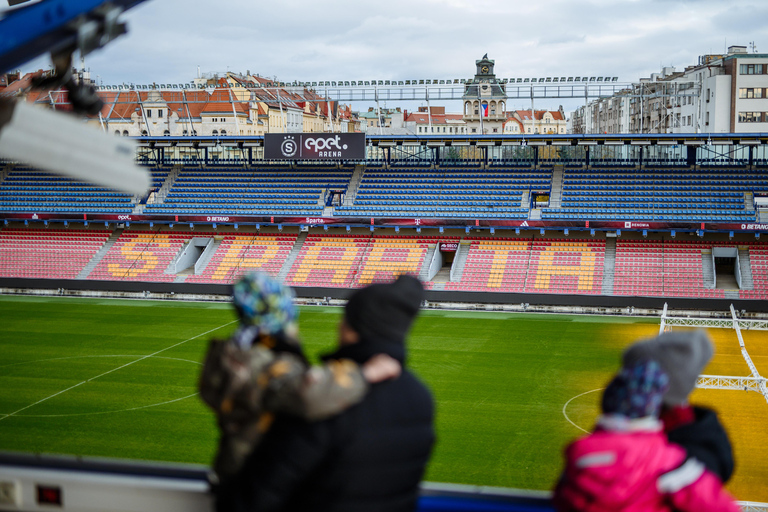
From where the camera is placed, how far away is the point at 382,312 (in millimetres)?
2848

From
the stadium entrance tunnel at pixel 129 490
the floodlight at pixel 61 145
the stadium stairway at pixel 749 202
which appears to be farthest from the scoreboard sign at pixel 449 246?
the stadium entrance tunnel at pixel 129 490

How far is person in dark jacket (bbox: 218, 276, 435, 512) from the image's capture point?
2.61 meters

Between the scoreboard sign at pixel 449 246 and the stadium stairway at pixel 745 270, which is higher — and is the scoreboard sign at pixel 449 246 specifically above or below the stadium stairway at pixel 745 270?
above

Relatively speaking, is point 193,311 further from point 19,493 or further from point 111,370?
point 19,493

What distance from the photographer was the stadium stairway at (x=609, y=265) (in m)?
32.2

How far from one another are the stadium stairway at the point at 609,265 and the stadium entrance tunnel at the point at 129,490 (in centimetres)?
2986

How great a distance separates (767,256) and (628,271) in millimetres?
6100

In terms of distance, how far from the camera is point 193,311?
105 feet

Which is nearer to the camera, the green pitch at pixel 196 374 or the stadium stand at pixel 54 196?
the green pitch at pixel 196 374

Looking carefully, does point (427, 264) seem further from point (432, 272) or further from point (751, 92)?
point (751, 92)

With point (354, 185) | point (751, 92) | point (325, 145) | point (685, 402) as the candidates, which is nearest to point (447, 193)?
point (354, 185)

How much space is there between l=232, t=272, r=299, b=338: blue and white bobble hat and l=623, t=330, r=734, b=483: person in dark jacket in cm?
138

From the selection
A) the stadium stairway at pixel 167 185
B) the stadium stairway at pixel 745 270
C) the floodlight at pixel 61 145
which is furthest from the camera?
the stadium stairway at pixel 167 185

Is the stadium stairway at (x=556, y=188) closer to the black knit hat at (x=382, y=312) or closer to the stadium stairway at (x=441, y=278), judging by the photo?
the stadium stairway at (x=441, y=278)
